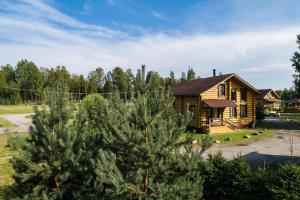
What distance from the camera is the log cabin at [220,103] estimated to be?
32.8 meters

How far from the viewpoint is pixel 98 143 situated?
884 centimetres

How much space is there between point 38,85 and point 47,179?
269 feet

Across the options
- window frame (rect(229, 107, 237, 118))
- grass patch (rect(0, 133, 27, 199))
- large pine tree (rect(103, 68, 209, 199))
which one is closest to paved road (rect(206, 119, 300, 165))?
window frame (rect(229, 107, 237, 118))

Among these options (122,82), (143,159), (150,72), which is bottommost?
(143,159)

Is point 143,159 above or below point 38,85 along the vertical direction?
below

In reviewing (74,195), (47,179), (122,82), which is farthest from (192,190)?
(122,82)

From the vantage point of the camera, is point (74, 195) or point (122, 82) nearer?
point (74, 195)

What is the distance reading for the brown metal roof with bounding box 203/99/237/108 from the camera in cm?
3184

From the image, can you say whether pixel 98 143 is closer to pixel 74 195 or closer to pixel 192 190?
pixel 74 195

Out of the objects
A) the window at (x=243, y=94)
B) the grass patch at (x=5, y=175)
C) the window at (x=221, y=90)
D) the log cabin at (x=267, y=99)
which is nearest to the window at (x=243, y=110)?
the window at (x=243, y=94)

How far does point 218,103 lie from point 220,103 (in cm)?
35

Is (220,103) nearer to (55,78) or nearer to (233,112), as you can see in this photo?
(233,112)

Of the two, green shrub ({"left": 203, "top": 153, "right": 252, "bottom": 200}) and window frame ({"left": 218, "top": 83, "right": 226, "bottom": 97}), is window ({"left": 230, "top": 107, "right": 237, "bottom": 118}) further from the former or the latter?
green shrub ({"left": 203, "top": 153, "right": 252, "bottom": 200})

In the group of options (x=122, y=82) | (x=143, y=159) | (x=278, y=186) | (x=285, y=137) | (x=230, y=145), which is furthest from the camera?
(x=122, y=82)
